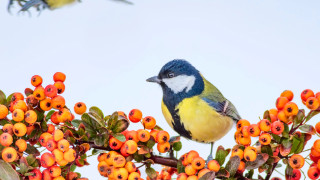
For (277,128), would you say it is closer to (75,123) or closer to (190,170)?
(190,170)

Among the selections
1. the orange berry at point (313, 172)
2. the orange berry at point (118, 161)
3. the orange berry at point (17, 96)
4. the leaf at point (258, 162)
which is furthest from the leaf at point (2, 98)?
the orange berry at point (313, 172)

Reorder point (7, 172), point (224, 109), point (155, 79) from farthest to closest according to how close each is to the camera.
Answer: point (224, 109), point (155, 79), point (7, 172)

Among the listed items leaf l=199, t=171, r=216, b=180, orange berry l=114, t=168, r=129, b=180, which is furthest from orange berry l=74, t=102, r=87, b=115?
leaf l=199, t=171, r=216, b=180

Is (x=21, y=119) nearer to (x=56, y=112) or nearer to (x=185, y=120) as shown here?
(x=56, y=112)

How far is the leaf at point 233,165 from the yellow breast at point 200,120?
0.23 meters

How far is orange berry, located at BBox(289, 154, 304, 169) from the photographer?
66 centimetres

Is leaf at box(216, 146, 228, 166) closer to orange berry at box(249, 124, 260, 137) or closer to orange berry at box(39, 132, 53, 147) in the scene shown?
orange berry at box(249, 124, 260, 137)

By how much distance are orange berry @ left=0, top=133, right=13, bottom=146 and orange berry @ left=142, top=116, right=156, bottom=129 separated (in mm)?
224

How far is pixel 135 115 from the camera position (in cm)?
70

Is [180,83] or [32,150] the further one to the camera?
[180,83]

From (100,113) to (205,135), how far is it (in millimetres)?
298

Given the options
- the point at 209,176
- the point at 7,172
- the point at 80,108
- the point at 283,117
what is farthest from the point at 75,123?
the point at 283,117

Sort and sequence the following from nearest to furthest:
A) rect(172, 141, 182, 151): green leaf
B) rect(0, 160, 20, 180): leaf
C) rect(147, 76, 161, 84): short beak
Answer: rect(0, 160, 20, 180): leaf, rect(172, 141, 182, 151): green leaf, rect(147, 76, 161, 84): short beak

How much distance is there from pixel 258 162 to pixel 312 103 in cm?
13
